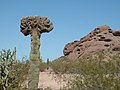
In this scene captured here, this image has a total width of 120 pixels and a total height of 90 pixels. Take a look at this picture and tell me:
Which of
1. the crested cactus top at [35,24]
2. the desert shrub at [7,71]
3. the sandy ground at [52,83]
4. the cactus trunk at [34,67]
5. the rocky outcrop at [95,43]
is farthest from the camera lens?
the rocky outcrop at [95,43]

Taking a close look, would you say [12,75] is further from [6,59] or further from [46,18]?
[46,18]

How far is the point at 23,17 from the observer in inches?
504

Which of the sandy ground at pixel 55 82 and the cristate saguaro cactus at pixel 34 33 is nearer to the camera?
the cristate saguaro cactus at pixel 34 33

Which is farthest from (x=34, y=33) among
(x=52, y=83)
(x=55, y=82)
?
(x=55, y=82)

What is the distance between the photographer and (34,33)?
12523mm

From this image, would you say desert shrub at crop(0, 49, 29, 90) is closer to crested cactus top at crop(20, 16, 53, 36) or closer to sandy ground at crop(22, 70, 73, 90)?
crested cactus top at crop(20, 16, 53, 36)

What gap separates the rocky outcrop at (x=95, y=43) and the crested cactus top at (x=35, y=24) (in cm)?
2901

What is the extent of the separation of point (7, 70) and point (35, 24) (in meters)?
3.65

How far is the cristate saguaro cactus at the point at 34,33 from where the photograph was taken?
12148 mm

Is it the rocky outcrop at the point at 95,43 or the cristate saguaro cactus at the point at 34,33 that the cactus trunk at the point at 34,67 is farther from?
the rocky outcrop at the point at 95,43

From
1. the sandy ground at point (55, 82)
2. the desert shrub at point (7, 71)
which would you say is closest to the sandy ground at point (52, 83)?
the sandy ground at point (55, 82)

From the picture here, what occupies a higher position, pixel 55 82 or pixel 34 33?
→ pixel 34 33

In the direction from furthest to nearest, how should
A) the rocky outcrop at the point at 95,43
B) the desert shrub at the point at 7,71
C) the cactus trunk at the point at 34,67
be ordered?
the rocky outcrop at the point at 95,43 → the cactus trunk at the point at 34,67 → the desert shrub at the point at 7,71

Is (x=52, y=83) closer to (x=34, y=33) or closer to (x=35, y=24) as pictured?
(x=34, y=33)
